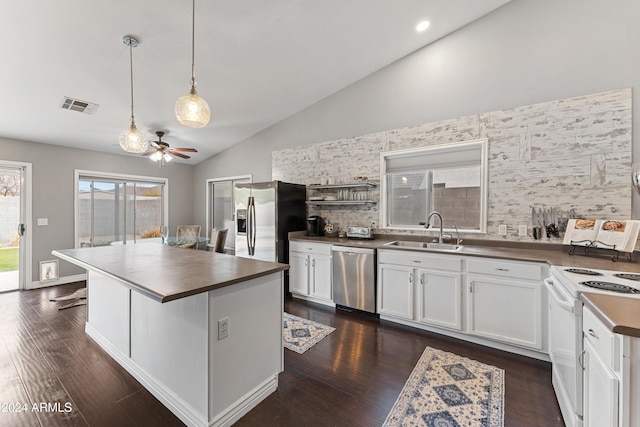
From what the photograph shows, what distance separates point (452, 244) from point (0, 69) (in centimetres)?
536

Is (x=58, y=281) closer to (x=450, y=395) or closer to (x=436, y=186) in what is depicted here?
(x=450, y=395)

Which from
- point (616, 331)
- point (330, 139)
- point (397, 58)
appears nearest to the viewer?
point (616, 331)

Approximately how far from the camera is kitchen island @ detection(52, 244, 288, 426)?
5.19ft

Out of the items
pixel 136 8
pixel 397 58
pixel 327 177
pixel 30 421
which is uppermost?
pixel 397 58

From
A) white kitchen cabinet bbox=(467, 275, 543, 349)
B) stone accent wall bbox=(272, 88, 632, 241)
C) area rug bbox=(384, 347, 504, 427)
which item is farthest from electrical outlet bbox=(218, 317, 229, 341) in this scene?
stone accent wall bbox=(272, 88, 632, 241)

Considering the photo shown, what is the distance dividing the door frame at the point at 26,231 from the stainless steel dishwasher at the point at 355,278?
513 cm

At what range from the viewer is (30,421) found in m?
1.69

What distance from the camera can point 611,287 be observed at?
147 centimetres

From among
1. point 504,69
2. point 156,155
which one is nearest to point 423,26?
point 504,69

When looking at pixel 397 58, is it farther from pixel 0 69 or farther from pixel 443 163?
pixel 0 69

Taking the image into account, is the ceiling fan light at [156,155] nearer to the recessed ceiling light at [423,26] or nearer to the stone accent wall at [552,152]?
the stone accent wall at [552,152]

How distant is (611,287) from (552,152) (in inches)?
74.0

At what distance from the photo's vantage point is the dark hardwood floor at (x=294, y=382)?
1.73 m

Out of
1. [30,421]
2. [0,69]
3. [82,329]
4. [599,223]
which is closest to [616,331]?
[599,223]
